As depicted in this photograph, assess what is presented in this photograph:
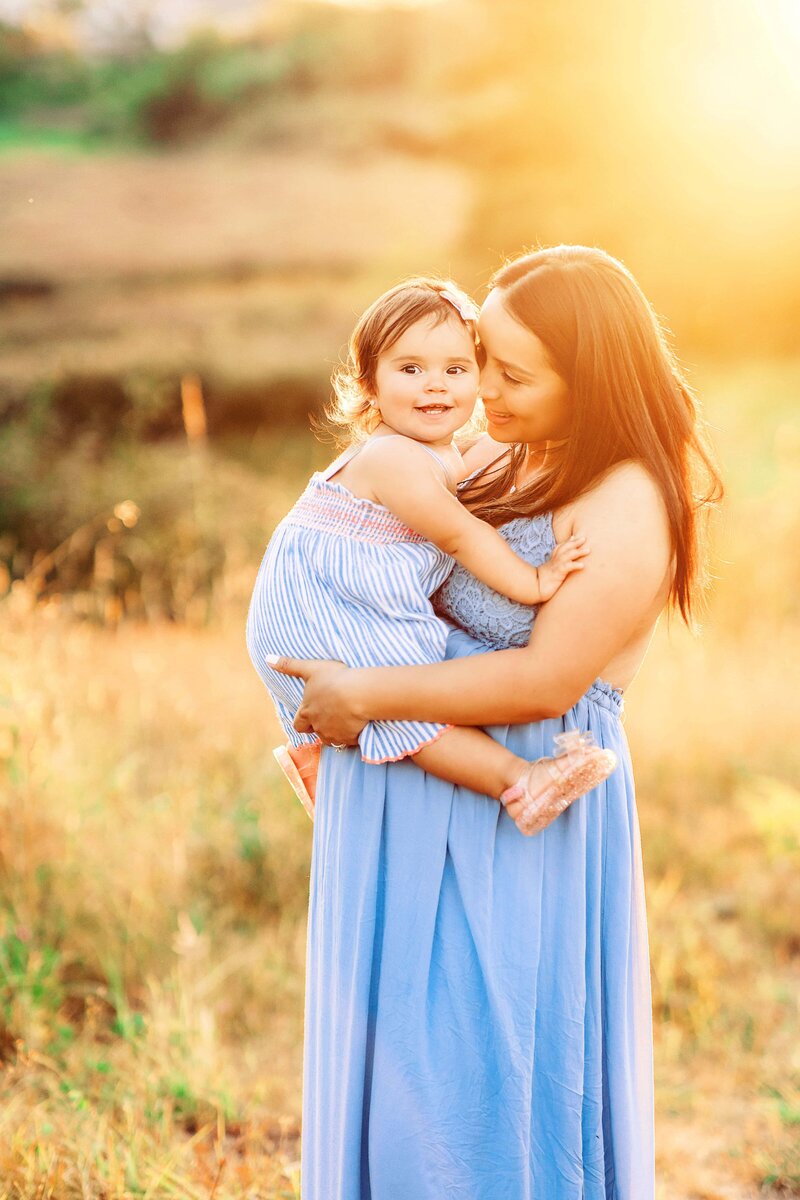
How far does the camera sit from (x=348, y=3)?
1602 centimetres

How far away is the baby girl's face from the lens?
6.57 feet

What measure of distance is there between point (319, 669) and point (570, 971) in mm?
647

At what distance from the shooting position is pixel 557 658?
1.82 metres

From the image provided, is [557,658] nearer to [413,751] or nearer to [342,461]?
[413,751]

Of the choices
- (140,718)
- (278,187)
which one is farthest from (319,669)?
(278,187)

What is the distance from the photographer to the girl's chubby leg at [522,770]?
1.81 m

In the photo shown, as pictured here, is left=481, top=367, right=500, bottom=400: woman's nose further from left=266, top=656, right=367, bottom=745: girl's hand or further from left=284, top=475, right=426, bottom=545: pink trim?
left=266, top=656, right=367, bottom=745: girl's hand

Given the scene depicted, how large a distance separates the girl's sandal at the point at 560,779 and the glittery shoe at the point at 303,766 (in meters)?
0.43

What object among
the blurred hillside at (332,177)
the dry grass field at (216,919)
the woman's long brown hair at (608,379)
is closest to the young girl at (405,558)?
the woman's long brown hair at (608,379)

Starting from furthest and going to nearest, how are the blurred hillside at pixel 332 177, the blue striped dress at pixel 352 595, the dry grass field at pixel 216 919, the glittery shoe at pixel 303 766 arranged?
the blurred hillside at pixel 332 177, the dry grass field at pixel 216 919, the glittery shoe at pixel 303 766, the blue striped dress at pixel 352 595

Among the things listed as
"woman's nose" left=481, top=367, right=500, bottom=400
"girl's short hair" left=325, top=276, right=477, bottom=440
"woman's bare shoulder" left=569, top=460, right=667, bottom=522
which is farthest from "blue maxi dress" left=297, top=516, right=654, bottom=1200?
"girl's short hair" left=325, top=276, right=477, bottom=440

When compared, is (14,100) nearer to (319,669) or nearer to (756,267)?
(756,267)

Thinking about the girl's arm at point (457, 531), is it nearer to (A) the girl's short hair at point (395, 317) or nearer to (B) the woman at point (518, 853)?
(B) the woman at point (518, 853)

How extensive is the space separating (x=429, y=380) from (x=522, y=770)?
68 centimetres
